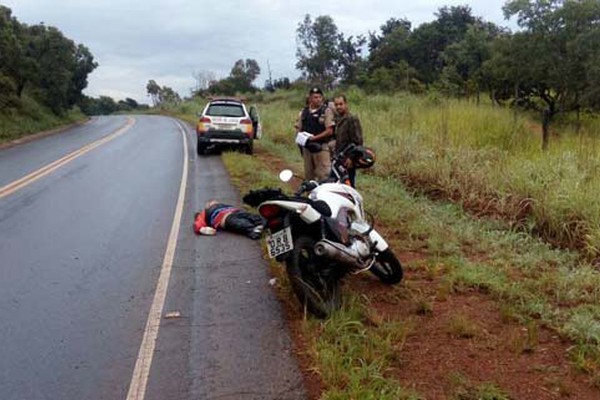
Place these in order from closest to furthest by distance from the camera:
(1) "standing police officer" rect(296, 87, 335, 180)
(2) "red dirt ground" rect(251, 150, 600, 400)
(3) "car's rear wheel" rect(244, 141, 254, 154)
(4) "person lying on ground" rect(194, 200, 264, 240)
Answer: (2) "red dirt ground" rect(251, 150, 600, 400) < (4) "person lying on ground" rect(194, 200, 264, 240) < (1) "standing police officer" rect(296, 87, 335, 180) < (3) "car's rear wheel" rect(244, 141, 254, 154)

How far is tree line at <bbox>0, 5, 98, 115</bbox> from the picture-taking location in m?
27.9

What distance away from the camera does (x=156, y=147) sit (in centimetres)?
2048

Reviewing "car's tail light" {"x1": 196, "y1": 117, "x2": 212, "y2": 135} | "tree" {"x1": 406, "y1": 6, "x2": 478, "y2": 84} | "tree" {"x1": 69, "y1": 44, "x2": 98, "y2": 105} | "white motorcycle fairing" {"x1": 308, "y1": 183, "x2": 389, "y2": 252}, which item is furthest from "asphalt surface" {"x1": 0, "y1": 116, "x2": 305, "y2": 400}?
"tree" {"x1": 406, "y1": 6, "x2": 478, "y2": 84}

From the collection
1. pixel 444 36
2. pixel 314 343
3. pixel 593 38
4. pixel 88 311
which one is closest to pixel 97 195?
pixel 88 311

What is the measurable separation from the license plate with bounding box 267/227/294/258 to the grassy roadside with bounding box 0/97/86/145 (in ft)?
68.2

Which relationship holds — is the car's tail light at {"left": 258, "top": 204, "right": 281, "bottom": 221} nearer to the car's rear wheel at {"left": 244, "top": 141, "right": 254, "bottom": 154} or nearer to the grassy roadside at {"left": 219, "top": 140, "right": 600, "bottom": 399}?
the grassy roadside at {"left": 219, "top": 140, "right": 600, "bottom": 399}

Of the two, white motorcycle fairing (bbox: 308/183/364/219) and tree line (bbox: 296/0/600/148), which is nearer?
white motorcycle fairing (bbox: 308/183/364/219)

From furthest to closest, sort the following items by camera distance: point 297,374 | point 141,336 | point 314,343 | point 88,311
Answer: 1. point 88,311
2. point 141,336
3. point 314,343
4. point 297,374

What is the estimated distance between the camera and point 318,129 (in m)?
9.33

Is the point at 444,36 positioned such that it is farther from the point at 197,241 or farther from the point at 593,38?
the point at 197,241

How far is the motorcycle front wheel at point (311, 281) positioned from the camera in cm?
480

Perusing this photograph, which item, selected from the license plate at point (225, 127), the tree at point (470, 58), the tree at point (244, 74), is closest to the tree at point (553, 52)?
the tree at point (470, 58)

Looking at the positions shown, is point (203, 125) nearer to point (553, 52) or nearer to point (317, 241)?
point (317, 241)

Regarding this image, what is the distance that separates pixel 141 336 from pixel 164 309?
1.89 ft
